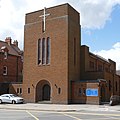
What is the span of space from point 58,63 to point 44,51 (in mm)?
3545

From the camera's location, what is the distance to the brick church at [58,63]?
3875 centimetres

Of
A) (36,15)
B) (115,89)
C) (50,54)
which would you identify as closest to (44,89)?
(50,54)

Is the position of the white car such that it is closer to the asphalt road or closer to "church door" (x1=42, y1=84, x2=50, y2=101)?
"church door" (x1=42, y1=84, x2=50, y2=101)

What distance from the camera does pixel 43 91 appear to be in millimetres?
42531

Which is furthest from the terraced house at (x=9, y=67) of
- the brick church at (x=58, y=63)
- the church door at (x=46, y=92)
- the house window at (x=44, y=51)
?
the house window at (x=44, y=51)

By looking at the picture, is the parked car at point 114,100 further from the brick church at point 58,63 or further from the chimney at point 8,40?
the chimney at point 8,40

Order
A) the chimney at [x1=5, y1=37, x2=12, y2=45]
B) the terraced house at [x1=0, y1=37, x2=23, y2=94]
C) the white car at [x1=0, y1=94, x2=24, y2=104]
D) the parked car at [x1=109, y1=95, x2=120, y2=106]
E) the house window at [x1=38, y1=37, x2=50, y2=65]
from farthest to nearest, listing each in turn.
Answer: the chimney at [x1=5, y1=37, x2=12, y2=45] < the terraced house at [x1=0, y1=37, x2=23, y2=94] < the house window at [x1=38, y1=37, x2=50, y2=65] < the white car at [x1=0, y1=94, x2=24, y2=104] < the parked car at [x1=109, y1=95, x2=120, y2=106]

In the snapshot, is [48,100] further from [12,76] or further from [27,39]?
[12,76]

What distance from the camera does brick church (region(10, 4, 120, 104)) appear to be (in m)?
38.8

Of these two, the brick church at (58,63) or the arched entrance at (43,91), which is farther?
the arched entrance at (43,91)

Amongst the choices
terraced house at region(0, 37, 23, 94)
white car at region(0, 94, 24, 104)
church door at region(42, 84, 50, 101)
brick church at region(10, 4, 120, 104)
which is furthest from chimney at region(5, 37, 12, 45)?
white car at region(0, 94, 24, 104)

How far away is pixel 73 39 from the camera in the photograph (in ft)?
135

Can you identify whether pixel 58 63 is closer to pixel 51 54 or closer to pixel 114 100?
pixel 51 54

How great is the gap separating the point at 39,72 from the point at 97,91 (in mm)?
9852
